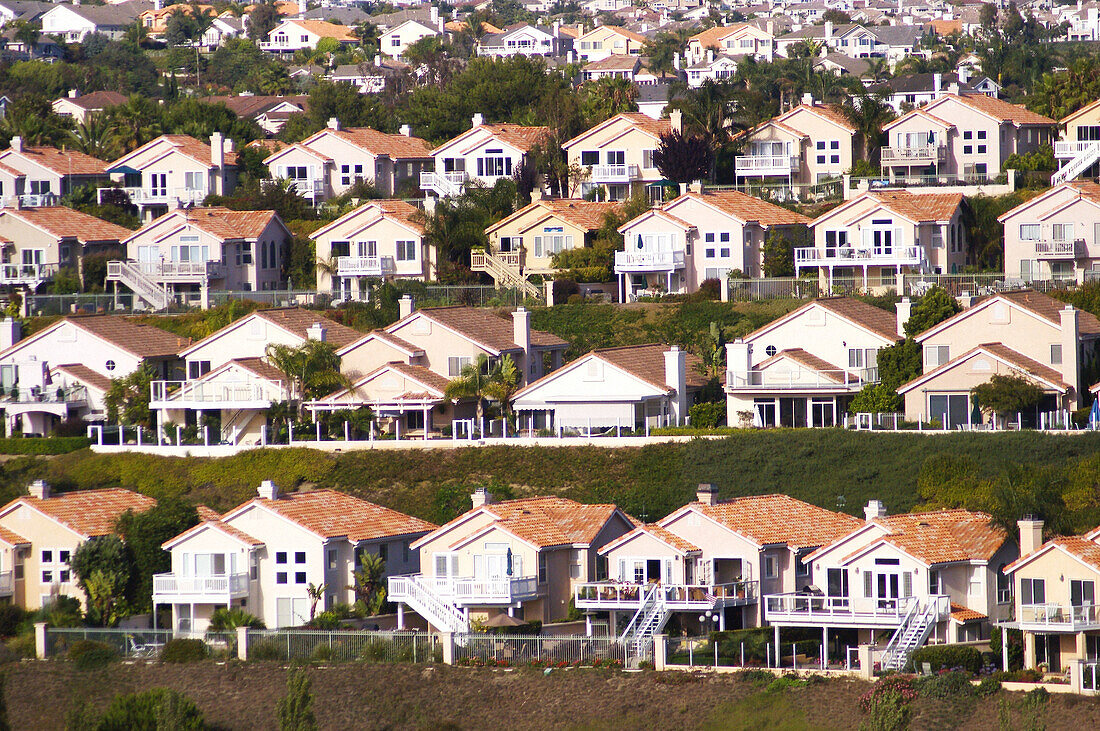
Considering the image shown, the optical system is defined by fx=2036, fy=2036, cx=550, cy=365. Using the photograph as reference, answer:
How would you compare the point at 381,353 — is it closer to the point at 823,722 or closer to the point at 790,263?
the point at 790,263

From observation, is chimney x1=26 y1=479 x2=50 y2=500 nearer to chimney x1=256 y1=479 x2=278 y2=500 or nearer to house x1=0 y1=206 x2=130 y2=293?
chimney x1=256 y1=479 x2=278 y2=500

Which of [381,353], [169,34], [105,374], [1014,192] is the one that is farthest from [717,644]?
[169,34]

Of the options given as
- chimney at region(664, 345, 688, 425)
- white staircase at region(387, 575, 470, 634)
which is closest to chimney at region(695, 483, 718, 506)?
white staircase at region(387, 575, 470, 634)

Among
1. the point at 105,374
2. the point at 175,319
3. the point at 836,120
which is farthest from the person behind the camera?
the point at 836,120

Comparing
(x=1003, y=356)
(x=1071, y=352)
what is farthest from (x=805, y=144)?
(x=1071, y=352)

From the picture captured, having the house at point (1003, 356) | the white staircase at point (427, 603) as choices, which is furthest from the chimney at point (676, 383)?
the white staircase at point (427, 603)

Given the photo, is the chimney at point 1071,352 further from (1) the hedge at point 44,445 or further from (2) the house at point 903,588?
(1) the hedge at point 44,445
